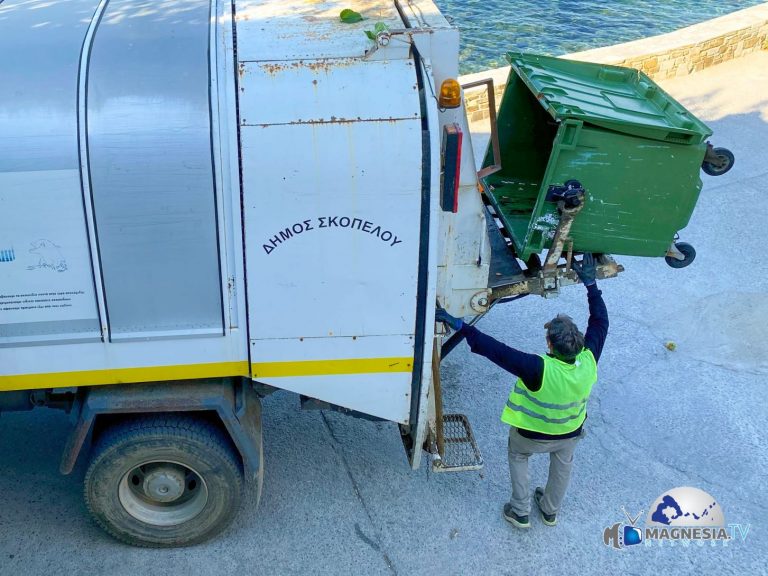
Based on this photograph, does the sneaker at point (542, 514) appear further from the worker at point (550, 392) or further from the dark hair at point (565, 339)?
the dark hair at point (565, 339)

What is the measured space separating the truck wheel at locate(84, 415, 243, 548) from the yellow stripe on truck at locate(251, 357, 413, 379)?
55cm

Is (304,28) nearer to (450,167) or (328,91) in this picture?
(328,91)

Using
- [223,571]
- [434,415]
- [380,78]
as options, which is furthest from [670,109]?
[223,571]

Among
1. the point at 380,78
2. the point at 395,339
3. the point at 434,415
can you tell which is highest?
the point at 380,78

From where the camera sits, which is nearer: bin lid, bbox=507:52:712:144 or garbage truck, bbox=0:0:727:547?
garbage truck, bbox=0:0:727:547

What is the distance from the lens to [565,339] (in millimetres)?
4043

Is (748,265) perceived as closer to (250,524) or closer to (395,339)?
(395,339)

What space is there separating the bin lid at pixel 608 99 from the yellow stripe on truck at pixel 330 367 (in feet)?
4.99

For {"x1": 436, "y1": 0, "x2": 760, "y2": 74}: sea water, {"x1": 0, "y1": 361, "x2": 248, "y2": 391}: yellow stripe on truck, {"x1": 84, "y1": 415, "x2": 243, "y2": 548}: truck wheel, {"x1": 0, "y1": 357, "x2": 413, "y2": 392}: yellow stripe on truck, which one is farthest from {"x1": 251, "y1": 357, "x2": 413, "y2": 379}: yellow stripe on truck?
{"x1": 436, "y1": 0, "x2": 760, "y2": 74}: sea water

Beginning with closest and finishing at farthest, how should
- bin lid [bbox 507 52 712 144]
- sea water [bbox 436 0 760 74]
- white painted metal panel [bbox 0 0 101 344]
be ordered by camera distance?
white painted metal panel [bbox 0 0 101 344], bin lid [bbox 507 52 712 144], sea water [bbox 436 0 760 74]

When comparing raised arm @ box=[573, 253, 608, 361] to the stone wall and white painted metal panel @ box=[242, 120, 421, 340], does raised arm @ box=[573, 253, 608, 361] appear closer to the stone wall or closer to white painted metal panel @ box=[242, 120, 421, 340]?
white painted metal panel @ box=[242, 120, 421, 340]

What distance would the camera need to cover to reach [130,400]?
3.98 m

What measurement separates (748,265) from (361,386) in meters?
4.75

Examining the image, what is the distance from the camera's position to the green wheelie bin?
13.3 feet
